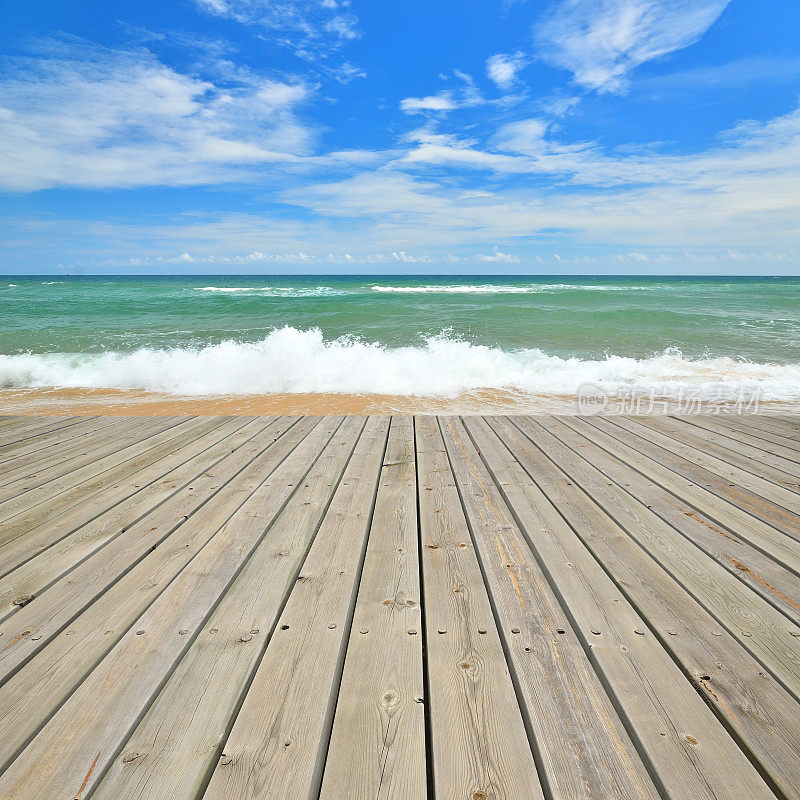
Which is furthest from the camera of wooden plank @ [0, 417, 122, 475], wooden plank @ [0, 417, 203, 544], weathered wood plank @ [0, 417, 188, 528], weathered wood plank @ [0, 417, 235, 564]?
wooden plank @ [0, 417, 122, 475]

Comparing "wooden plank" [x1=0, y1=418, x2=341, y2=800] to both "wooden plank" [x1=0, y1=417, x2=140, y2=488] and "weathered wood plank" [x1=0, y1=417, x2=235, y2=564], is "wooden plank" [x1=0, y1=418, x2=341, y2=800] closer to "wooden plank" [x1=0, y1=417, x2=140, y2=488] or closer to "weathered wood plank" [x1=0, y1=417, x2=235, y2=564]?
"weathered wood plank" [x1=0, y1=417, x2=235, y2=564]

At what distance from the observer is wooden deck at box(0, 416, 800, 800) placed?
1.01 meters

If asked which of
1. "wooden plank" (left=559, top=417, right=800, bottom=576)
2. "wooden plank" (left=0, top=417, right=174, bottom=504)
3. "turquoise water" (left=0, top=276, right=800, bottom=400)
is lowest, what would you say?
"turquoise water" (left=0, top=276, right=800, bottom=400)

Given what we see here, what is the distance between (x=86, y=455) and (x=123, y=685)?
7.24 feet

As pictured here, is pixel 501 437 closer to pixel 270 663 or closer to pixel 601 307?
pixel 270 663

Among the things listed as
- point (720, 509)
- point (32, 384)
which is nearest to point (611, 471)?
point (720, 509)

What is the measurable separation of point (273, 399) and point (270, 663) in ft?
17.1

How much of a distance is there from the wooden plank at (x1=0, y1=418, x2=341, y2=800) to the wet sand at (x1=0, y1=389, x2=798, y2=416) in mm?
3853

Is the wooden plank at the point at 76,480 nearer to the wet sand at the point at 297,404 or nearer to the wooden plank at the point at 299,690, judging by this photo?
the wooden plank at the point at 299,690

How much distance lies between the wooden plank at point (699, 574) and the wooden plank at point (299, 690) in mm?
1097

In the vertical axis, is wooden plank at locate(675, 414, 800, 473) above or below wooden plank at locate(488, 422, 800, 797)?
below

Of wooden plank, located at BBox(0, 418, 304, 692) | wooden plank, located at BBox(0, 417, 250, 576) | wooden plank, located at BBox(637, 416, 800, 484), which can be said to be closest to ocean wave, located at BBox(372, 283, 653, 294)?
wooden plank, located at BBox(637, 416, 800, 484)

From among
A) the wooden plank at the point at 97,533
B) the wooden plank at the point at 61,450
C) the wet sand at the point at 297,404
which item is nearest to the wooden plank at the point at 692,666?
the wooden plank at the point at 97,533

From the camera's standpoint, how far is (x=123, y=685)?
1.23 m
